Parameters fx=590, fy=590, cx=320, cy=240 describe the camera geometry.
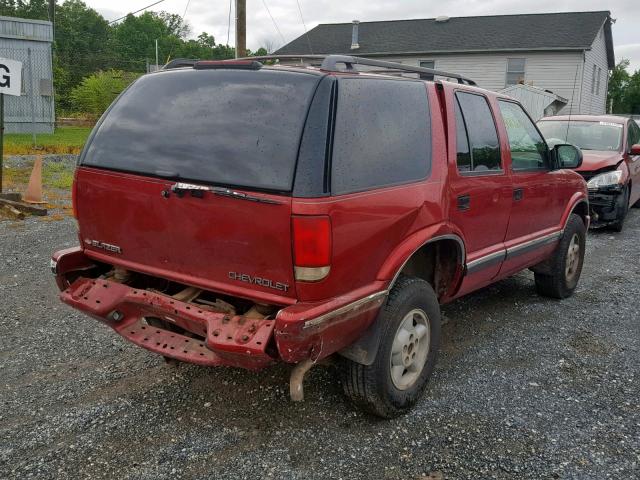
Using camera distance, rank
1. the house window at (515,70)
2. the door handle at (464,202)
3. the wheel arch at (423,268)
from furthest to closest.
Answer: the house window at (515,70)
the door handle at (464,202)
the wheel arch at (423,268)

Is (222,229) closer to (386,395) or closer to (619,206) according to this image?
(386,395)

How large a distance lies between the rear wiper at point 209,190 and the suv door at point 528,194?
2373 mm

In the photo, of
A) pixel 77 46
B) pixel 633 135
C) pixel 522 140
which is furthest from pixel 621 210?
pixel 77 46

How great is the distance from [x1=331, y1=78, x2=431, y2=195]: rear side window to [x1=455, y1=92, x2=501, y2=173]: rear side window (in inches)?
16.1

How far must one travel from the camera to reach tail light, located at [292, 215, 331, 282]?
8.80 ft

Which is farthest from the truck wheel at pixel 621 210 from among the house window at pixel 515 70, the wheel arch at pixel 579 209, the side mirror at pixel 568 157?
the house window at pixel 515 70

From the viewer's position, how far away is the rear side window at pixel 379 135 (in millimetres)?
2885

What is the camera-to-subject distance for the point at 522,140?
4.67m

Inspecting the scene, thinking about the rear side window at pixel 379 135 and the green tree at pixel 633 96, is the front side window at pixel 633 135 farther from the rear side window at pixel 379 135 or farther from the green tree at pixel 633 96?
the green tree at pixel 633 96

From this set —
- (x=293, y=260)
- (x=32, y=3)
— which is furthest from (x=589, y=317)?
(x=32, y=3)

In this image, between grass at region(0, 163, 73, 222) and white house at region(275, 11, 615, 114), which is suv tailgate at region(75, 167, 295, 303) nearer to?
grass at region(0, 163, 73, 222)

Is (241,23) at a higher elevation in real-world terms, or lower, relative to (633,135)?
higher

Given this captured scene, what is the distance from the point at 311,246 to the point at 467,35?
100.0ft

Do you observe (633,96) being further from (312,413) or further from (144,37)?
(312,413)
